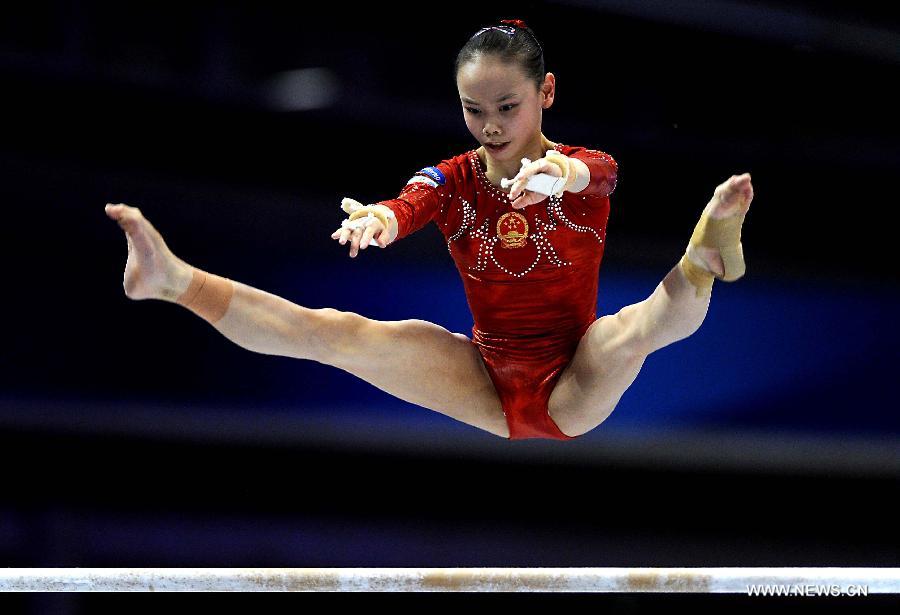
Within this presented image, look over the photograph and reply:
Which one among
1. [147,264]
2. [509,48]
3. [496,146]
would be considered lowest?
[147,264]

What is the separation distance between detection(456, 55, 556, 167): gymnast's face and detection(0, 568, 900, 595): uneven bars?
1.17m

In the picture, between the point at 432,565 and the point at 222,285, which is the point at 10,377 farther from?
the point at 222,285

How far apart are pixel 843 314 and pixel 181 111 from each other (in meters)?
3.19

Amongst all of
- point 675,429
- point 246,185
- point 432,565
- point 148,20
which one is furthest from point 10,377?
point 675,429

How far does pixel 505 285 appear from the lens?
121 inches

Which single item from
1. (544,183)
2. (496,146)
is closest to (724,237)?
(544,183)

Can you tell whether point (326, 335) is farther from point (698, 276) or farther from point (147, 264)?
point (698, 276)

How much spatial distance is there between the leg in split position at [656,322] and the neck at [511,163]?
1.70ft

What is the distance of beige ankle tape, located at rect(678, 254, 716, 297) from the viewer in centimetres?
244

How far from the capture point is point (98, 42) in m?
4.52

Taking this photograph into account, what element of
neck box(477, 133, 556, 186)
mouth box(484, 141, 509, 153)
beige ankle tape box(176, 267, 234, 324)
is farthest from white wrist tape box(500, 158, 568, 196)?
beige ankle tape box(176, 267, 234, 324)

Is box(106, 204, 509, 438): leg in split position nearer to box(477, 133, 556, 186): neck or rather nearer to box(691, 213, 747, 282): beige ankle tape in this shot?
box(477, 133, 556, 186): neck

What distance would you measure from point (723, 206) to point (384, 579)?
1.35m

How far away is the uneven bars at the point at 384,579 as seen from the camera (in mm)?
2818
